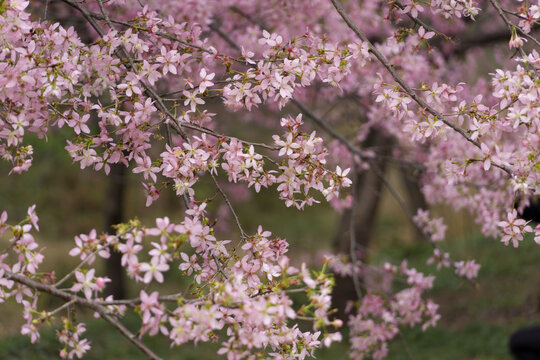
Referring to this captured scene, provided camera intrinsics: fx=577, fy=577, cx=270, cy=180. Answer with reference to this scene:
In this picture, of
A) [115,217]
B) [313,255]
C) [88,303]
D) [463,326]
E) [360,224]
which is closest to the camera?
[88,303]

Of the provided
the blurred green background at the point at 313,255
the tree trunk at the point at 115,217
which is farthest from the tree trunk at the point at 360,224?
the tree trunk at the point at 115,217

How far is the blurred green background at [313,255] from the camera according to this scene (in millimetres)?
6828

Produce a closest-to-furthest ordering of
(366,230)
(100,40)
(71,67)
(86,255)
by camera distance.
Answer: (86,255), (71,67), (100,40), (366,230)

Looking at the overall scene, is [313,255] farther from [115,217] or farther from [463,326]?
[463,326]

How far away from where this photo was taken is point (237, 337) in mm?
2180

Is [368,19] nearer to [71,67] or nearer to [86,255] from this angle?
[71,67]

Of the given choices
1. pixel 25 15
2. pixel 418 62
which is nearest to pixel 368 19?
pixel 418 62

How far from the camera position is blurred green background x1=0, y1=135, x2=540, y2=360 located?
22.4 ft

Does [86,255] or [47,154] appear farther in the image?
[47,154]

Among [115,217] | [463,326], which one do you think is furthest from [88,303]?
[115,217]

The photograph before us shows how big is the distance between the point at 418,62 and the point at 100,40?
346 cm

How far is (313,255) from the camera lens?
41.8 feet

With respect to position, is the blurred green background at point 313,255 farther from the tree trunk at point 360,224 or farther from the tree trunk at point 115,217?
the tree trunk at point 360,224

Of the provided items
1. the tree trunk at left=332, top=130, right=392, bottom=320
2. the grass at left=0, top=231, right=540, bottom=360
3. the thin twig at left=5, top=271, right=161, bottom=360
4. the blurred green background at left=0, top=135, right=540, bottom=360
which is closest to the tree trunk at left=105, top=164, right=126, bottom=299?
the blurred green background at left=0, top=135, right=540, bottom=360
